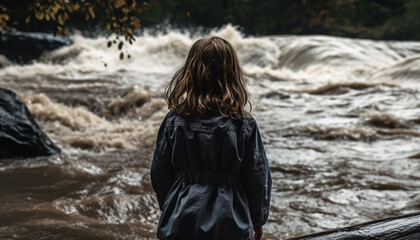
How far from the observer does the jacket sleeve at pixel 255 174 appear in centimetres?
180

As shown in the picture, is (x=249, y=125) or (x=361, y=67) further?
(x=361, y=67)

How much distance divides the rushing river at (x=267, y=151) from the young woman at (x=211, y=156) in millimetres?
555

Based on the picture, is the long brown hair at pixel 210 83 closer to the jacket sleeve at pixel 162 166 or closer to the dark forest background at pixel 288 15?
the jacket sleeve at pixel 162 166

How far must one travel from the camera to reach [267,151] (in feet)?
21.3

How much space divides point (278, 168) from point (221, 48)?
4.04 metres

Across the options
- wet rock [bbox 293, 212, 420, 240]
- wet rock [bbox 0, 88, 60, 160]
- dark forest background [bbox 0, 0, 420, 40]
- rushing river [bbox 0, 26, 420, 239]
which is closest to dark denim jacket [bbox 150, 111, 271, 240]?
wet rock [bbox 293, 212, 420, 240]

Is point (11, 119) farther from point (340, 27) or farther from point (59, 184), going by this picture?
point (340, 27)

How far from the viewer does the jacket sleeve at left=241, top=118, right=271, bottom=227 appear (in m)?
1.80

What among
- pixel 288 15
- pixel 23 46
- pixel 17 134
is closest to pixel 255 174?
pixel 17 134

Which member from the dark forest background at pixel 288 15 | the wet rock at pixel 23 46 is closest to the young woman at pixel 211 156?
the wet rock at pixel 23 46

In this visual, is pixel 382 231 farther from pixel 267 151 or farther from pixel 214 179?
pixel 267 151

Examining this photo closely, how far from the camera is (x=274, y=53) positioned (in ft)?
60.1

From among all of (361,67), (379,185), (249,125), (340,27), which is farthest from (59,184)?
A: (340,27)

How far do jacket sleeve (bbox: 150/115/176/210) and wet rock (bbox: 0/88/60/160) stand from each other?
169 inches
